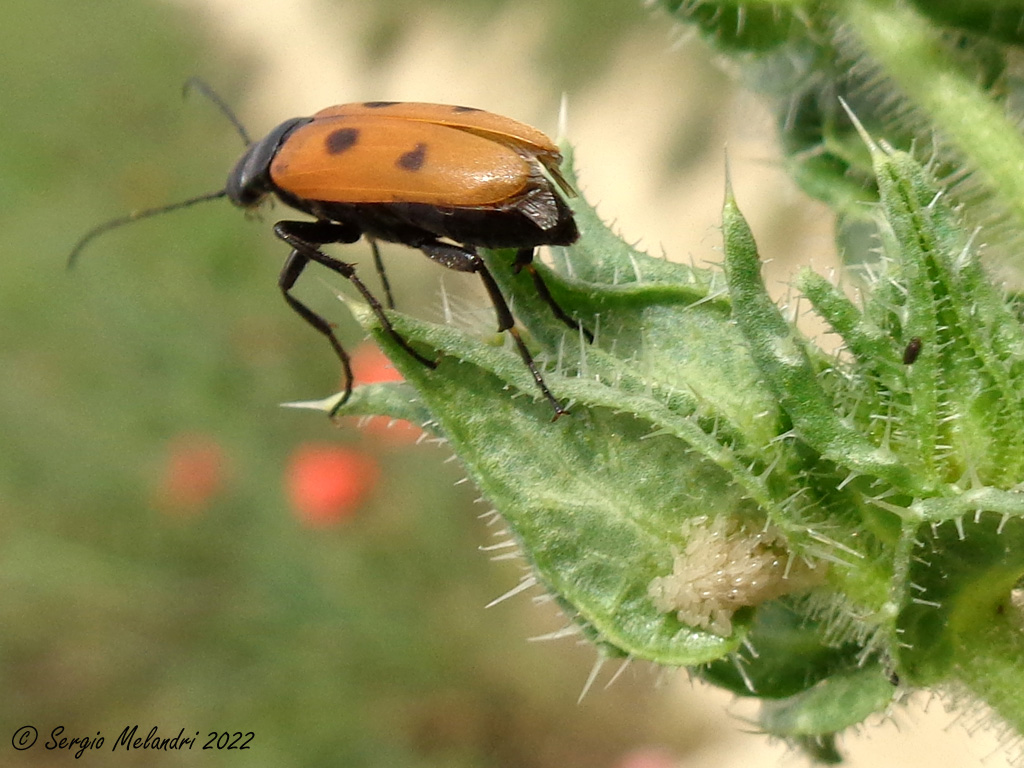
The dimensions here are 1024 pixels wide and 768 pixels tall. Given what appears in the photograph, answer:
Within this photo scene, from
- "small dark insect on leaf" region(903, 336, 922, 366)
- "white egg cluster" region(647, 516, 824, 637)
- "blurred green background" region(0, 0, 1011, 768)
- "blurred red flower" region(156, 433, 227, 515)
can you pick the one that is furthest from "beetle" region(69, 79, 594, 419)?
"blurred red flower" region(156, 433, 227, 515)

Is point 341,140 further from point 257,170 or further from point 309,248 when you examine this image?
point 257,170

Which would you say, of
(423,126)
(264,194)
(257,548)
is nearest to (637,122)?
(257,548)

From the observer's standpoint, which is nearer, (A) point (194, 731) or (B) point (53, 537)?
(A) point (194, 731)

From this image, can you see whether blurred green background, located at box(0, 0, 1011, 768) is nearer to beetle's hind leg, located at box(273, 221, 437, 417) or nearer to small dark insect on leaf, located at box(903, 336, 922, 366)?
beetle's hind leg, located at box(273, 221, 437, 417)

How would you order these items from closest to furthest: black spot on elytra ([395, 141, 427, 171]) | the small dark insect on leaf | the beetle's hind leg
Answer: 1. the small dark insect on leaf
2. black spot on elytra ([395, 141, 427, 171])
3. the beetle's hind leg

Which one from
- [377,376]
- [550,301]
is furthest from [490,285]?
[377,376]

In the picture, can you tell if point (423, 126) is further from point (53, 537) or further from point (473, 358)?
point (53, 537)
